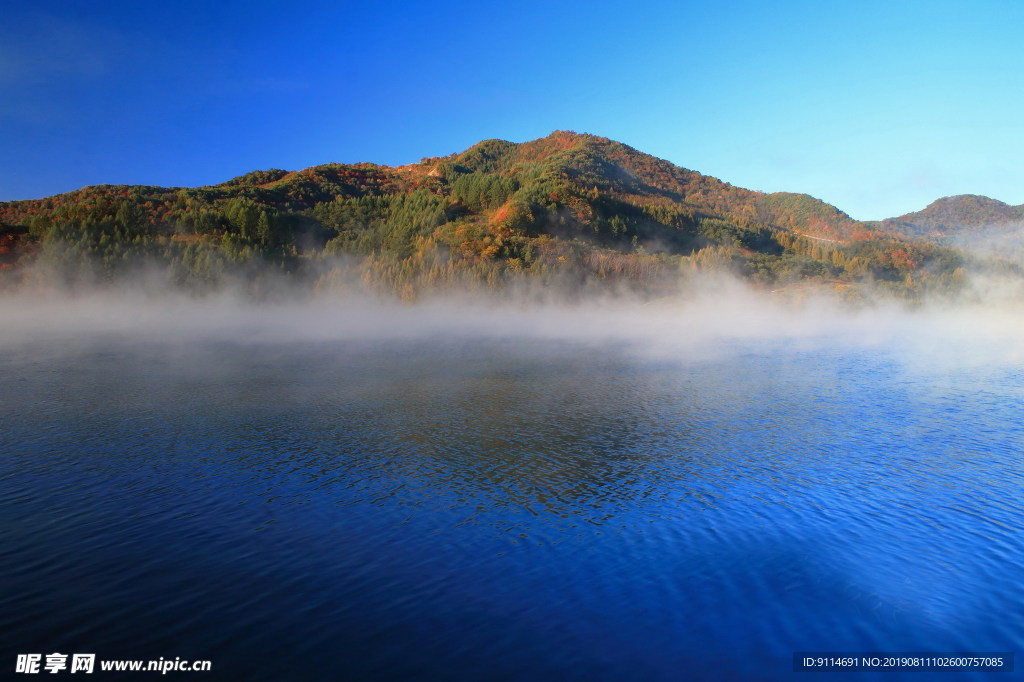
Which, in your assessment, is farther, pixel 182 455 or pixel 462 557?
pixel 182 455

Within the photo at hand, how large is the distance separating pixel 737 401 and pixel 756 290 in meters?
88.1

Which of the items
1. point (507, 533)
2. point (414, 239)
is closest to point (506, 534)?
point (507, 533)

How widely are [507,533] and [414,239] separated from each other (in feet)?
336

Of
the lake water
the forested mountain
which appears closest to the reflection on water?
the lake water

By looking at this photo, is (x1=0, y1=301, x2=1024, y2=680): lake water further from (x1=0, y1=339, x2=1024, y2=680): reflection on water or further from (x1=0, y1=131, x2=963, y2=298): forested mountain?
(x1=0, y1=131, x2=963, y2=298): forested mountain

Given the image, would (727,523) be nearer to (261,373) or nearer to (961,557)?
(961,557)

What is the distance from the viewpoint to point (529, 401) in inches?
1097

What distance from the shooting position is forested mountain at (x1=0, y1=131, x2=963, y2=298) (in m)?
83.1

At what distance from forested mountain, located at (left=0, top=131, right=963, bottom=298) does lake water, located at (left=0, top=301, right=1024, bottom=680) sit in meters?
64.5

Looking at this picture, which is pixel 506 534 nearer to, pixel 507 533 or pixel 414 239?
pixel 507 533

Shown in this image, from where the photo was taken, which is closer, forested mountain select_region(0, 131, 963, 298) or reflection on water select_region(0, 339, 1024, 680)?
reflection on water select_region(0, 339, 1024, 680)

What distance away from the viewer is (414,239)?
112 m

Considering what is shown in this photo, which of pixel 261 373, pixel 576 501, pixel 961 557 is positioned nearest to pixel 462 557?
pixel 576 501

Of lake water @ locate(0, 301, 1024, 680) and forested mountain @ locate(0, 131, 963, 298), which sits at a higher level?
forested mountain @ locate(0, 131, 963, 298)
